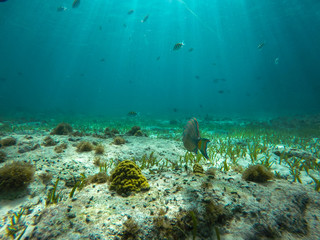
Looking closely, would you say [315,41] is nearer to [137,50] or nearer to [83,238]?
[137,50]

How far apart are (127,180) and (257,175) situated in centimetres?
248

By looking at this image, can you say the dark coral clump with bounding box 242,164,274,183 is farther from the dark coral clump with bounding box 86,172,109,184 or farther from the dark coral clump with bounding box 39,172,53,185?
the dark coral clump with bounding box 39,172,53,185

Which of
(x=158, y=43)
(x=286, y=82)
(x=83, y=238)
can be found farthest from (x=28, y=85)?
(x=286, y=82)

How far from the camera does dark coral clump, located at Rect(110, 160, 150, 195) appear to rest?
93.2 inches

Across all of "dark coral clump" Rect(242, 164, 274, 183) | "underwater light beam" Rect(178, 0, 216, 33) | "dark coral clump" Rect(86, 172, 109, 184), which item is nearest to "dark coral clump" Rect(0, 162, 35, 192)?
"dark coral clump" Rect(86, 172, 109, 184)

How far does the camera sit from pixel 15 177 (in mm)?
2795

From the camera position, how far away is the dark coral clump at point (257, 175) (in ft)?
8.84

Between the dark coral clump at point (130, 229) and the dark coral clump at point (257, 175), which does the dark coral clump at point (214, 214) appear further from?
the dark coral clump at point (257, 175)

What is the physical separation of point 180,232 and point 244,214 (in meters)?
0.92

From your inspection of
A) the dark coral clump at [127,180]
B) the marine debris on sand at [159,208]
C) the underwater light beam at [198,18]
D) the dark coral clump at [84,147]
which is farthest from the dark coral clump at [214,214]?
the underwater light beam at [198,18]

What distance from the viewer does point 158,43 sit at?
62.4 metres

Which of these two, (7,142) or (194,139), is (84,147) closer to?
(7,142)

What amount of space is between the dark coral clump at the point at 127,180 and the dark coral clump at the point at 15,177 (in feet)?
6.22

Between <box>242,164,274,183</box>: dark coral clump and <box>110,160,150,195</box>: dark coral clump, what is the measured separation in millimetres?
2009
